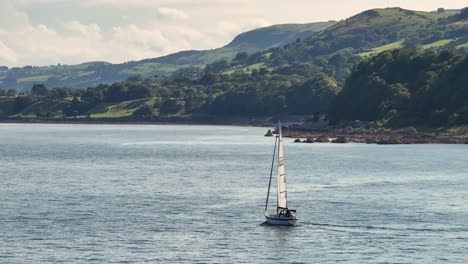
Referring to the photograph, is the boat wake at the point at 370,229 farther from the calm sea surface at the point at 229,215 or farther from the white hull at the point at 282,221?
the white hull at the point at 282,221

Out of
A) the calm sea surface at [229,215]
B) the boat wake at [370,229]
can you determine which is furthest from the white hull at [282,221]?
the boat wake at [370,229]

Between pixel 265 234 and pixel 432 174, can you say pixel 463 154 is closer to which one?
A: pixel 432 174

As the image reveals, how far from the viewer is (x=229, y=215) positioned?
110500 mm

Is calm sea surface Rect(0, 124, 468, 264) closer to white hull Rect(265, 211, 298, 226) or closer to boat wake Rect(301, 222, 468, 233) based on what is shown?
boat wake Rect(301, 222, 468, 233)

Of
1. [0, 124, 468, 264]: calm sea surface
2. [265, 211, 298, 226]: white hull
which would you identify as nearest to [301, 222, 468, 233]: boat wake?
[0, 124, 468, 264]: calm sea surface

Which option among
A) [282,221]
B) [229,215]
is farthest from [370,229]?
[229,215]

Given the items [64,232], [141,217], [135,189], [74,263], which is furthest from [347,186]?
[74,263]

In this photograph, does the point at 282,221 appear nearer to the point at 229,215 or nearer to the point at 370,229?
the point at 370,229

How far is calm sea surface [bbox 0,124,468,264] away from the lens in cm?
8831

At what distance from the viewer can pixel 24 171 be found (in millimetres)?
173625

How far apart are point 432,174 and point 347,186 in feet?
78.1

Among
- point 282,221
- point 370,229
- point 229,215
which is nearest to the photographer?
point 370,229

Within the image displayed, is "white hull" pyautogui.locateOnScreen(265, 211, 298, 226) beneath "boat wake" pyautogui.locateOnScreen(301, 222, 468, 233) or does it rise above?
above

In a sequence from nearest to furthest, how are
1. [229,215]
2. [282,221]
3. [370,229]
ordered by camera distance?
[370,229]
[282,221]
[229,215]
